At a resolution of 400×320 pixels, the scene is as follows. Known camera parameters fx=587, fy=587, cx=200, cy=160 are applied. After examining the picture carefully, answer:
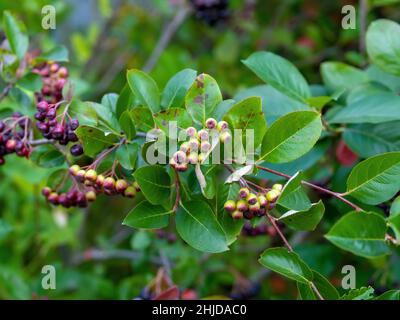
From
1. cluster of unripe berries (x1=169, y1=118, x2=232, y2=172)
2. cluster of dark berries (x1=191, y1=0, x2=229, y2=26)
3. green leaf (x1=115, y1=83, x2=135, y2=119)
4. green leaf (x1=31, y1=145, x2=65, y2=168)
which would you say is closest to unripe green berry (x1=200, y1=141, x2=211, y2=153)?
cluster of unripe berries (x1=169, y1=118, x2=232, y2=172)

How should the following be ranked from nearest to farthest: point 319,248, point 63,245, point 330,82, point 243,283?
point 330,82
point 319,248
point 243,283
point 63,245

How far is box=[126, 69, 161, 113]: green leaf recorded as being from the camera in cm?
89

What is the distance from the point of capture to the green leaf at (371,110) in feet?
3.18

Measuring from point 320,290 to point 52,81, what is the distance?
0.61 m

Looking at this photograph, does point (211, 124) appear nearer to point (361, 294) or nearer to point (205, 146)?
point (205, 146)

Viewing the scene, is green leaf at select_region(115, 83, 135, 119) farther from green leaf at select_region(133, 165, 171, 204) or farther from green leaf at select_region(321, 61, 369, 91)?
green leaf at select_region(321, 61, 369, 91)

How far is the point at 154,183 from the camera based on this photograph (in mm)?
835

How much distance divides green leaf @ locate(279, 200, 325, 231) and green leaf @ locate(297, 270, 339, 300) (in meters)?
0.07
